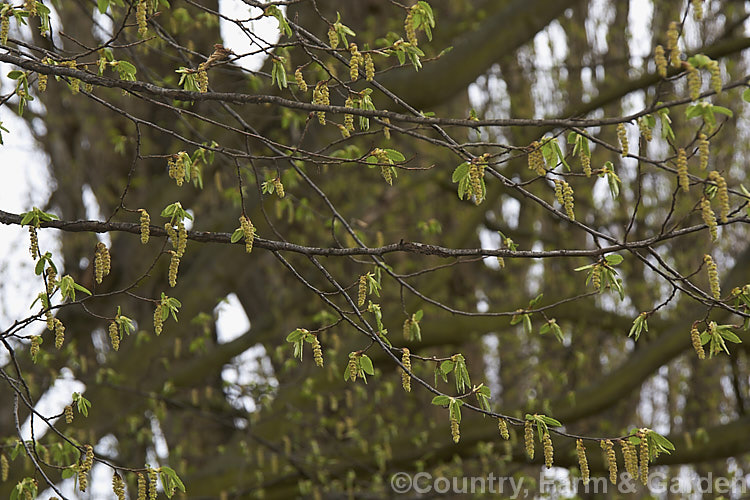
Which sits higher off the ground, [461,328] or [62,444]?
[461,328]

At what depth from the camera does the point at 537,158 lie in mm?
2295

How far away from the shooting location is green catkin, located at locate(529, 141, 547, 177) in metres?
2.27

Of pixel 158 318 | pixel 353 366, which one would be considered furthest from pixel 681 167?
pixel 158 318

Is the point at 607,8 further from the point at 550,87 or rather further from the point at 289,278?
the point at 289,278

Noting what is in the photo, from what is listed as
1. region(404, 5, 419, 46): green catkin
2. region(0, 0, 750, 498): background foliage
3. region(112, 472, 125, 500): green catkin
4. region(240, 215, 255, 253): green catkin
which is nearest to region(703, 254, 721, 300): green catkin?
region(0, 0, 750, 498): background foliage

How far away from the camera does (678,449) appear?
5430mm

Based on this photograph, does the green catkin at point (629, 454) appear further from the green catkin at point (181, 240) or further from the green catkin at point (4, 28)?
the green catkin at point (4, 28)

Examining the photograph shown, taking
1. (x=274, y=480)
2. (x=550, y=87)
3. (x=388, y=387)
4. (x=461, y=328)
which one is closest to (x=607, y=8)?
(x=550, y=87)

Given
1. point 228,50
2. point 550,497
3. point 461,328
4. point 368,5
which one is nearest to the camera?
point 228,50

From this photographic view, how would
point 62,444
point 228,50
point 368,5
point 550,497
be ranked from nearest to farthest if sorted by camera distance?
point 228,50, point 62,444, point 550,497, point 368,5

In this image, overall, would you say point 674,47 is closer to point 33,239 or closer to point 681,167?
point 681,167

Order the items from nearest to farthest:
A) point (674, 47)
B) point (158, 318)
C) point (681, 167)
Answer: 1. point (674, 47)
2. point (681, 167)
3. point (158, 318)

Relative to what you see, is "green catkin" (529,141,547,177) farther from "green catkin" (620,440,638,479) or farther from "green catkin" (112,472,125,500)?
"green catkin" (112,472,125,500)

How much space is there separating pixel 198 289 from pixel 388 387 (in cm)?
136
